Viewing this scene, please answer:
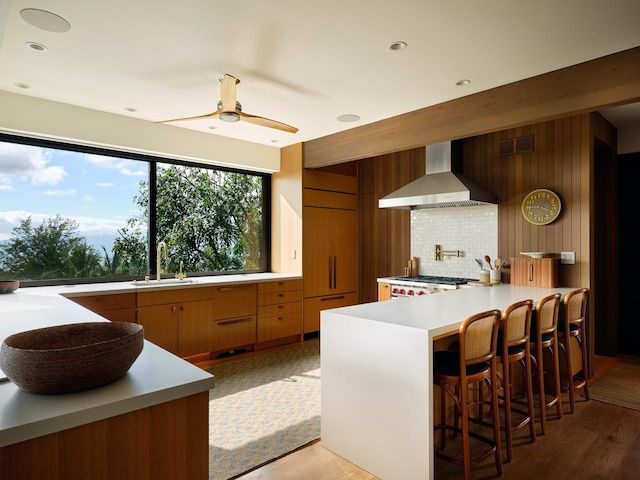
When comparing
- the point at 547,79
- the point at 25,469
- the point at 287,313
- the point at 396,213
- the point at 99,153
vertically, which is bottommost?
the point at 287,313

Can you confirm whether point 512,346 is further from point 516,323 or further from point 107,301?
point 107,301

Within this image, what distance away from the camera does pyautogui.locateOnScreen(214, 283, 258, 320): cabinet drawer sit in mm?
4293

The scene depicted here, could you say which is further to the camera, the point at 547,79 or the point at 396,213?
the point at 396,213

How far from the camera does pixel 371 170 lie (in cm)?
569

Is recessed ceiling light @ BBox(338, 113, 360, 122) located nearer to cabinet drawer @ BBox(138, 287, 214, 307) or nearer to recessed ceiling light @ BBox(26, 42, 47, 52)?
cabinet drawer @ BBox(138, 287, 214, 307)

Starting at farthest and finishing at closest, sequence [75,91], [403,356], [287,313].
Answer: [287,313] → [75,91] → [403,356]

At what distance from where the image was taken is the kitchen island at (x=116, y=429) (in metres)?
0.89

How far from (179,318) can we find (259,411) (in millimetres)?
1452

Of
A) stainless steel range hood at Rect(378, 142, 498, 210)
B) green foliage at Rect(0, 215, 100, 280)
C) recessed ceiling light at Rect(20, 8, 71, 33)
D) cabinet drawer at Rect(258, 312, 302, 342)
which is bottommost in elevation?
cabinet drawer at Rect(258, 312, 302, 342)

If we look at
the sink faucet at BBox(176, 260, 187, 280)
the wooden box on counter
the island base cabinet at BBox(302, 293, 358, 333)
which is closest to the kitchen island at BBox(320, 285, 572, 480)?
the wooden box on counter

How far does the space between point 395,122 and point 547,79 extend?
4.62 ft

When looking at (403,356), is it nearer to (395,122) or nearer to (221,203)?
(395,122)

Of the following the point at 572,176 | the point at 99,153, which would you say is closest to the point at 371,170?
the point at 572,176

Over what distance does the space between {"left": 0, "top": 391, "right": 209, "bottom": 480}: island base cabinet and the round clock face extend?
12.3ft
